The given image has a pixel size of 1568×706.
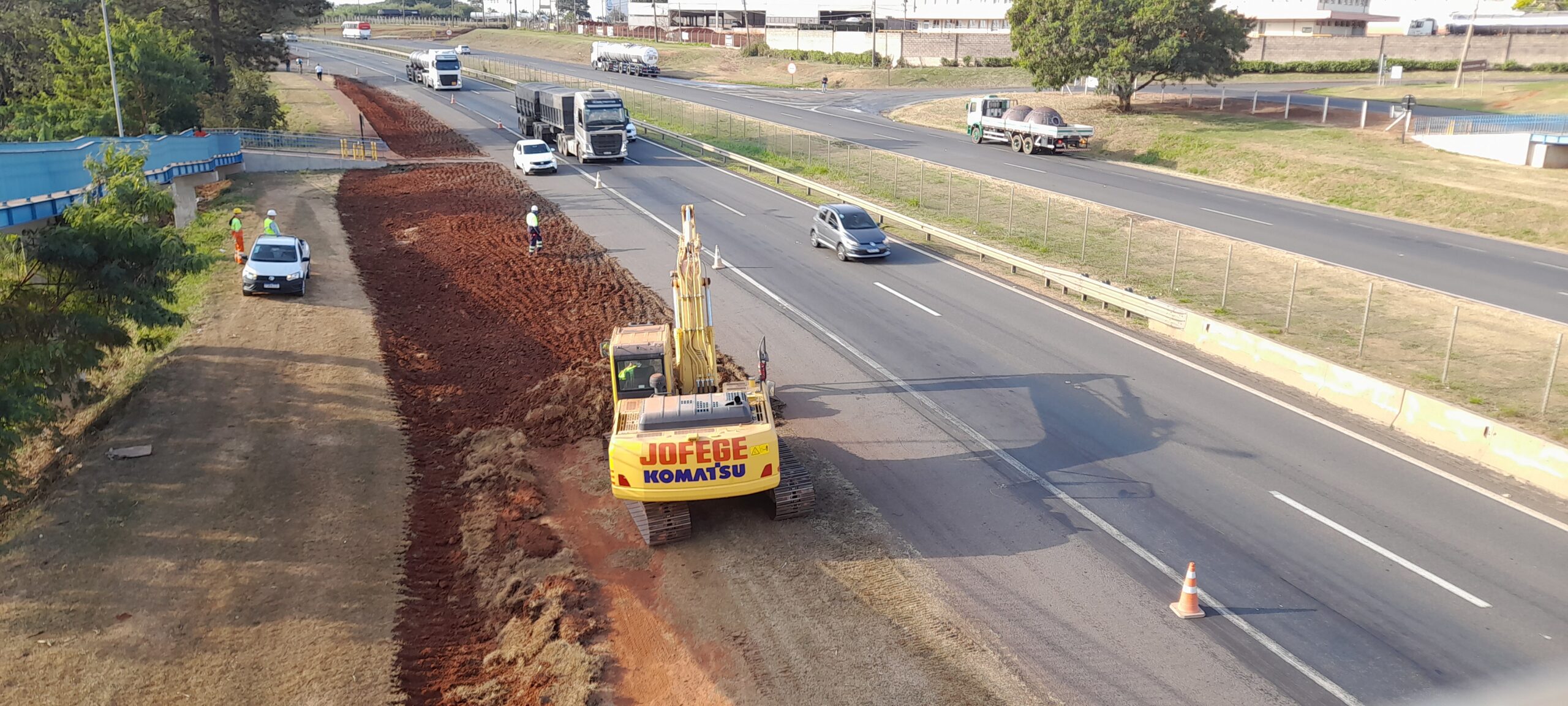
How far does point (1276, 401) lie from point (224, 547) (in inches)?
713

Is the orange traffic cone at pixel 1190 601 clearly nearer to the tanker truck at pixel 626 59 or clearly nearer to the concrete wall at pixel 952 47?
the concrete wall at pixel 952 47

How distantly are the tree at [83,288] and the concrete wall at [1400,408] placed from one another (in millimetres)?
20767

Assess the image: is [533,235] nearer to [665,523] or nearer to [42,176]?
[42,176]

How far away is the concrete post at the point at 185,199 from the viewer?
39.6 meters

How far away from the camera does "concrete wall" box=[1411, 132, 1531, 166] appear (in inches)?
1684

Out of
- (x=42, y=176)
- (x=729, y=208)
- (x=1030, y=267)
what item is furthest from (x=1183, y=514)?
(x=729, y=208)

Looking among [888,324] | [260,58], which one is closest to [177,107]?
[260,58]

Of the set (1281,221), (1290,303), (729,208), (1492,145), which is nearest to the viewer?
(1290,303)

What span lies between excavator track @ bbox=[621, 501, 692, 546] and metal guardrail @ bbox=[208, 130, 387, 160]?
43575 millimetres

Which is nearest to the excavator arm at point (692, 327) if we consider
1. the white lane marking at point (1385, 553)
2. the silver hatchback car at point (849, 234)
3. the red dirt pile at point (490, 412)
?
the red dirt pile at point (490, 412)

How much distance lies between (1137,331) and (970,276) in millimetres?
6304

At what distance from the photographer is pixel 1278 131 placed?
51.8 metres

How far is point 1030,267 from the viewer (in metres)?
28.7

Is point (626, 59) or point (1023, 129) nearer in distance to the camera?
point (1023, 129)
